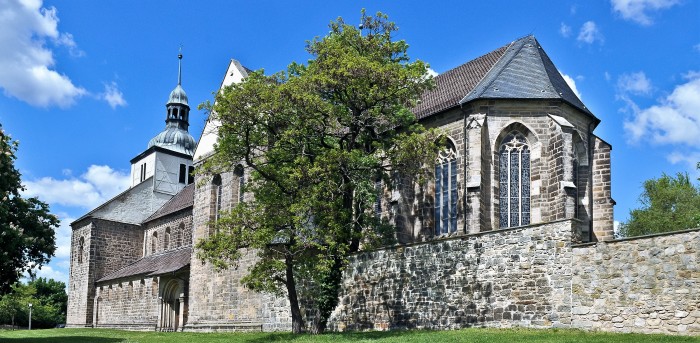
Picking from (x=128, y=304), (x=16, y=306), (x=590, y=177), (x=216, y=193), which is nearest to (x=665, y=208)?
(x=590, y=177)

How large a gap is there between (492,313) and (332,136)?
8.95 m

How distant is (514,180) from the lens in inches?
1183

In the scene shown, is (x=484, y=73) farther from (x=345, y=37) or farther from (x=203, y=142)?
(x=203, y=142)

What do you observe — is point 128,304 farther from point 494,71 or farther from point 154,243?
point 494,71

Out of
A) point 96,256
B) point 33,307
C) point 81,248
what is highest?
point 81,248

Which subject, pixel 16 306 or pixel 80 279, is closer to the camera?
pixel 80 279

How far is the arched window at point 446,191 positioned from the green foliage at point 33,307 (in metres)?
52.7

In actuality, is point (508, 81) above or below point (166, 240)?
above

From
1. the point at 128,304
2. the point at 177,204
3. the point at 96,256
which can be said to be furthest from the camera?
the point at 96,256

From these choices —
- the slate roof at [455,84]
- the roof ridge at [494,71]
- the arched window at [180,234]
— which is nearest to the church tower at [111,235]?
the arched window at [180,234]

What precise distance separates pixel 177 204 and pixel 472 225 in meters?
31.7

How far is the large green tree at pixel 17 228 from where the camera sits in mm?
25734

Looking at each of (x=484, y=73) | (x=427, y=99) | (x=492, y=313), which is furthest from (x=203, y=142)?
(x=492, y=313)

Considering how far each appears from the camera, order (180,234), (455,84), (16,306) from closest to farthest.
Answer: (455,84)
(180,234)
(16,306)
